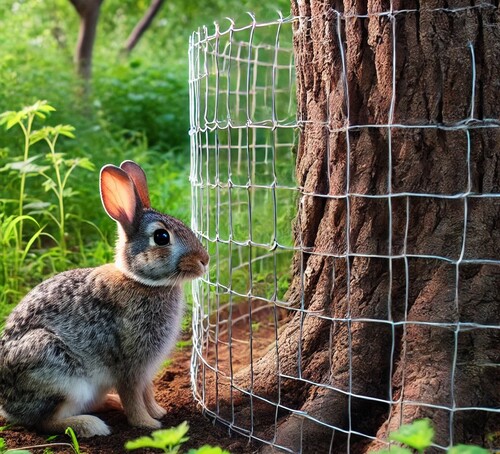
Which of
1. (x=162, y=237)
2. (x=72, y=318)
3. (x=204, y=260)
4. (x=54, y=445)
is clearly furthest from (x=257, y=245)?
(x=54, y=445)

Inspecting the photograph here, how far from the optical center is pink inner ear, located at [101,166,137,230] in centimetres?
331

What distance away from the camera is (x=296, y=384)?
10.4ft

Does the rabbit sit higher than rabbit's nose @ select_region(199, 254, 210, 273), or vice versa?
rabbit's nose @ select_region(199, 254, 210, 273)

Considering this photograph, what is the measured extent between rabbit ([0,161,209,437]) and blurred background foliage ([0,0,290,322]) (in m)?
1.06

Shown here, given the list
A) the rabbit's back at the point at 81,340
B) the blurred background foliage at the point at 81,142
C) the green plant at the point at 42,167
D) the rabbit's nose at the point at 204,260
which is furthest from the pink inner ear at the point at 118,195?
the green plant at the point at 42,167

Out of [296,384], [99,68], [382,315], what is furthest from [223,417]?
[99,68]

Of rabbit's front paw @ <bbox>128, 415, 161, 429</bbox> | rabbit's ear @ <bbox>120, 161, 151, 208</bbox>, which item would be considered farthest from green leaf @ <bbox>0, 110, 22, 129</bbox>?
rabbit's front paw @ <bbox>128, 415, 161, 429</bbox>

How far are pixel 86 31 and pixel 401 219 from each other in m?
6.94

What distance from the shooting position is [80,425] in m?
3.25

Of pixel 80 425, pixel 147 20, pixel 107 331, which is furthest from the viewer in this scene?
pixel 147 20

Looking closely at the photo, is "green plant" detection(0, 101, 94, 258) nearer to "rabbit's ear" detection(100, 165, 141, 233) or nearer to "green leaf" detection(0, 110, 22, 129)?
"green leaf" detection(0, 110, 22, 129)

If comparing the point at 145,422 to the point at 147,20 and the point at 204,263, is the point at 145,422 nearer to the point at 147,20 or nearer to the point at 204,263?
the point at 204,263

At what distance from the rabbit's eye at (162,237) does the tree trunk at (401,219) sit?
2.15 ft

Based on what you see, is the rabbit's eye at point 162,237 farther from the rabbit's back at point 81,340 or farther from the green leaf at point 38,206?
the green leaf at point 38,206
